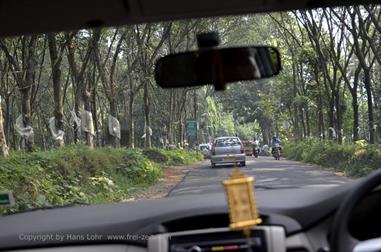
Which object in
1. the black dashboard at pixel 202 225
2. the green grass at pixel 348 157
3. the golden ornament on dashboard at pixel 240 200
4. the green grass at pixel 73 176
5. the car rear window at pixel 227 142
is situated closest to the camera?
the golden ornament on dashboard at pixel 240 200

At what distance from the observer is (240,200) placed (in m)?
2.59

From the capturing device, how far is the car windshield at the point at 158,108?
45.2 ft

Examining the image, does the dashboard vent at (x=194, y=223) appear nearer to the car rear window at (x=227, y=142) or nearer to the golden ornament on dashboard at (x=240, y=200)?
the golden ornament on dashboard at (x=240, y=200)

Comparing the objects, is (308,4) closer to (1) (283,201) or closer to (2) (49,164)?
(1) (283,201)

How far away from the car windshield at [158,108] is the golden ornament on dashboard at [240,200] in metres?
1.10

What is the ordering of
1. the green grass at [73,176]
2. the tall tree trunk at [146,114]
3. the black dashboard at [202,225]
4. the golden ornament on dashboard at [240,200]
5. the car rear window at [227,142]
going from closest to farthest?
the golden ornament on dashboard at [240,200], the black dashboard at [202,225], the green grass at [73,176], the car rear window at [227,142], the tall tree trunk at [146,114]

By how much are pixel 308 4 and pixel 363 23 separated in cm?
1662

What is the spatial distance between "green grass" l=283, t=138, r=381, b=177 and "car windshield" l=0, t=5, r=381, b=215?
0.22 ft

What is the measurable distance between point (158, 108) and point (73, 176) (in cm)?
3289

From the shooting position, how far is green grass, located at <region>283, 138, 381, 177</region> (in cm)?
1847

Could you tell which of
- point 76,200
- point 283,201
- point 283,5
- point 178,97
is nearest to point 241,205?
point 283,201

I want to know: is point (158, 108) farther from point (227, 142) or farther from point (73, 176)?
point (73, 176)

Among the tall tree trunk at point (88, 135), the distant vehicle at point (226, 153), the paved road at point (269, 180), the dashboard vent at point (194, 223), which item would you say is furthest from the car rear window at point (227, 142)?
the dashboard vent at point (194, 223)

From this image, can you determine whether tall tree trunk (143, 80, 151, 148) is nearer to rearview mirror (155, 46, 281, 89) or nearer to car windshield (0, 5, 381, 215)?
car windshield (0, 5, 381, 215)
